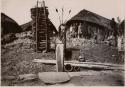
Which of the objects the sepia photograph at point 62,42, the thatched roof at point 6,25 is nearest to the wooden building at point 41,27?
the sepia photograph at point 62,42

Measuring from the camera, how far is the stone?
2.23 m

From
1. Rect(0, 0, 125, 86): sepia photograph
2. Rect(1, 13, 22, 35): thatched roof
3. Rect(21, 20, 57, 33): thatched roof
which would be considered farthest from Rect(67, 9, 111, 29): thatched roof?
Rect(1, 13, 22, 35): thatched roof

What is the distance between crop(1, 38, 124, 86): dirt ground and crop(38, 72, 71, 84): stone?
0.08 feet

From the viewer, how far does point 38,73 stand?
7.36ft

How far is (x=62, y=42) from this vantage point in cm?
230

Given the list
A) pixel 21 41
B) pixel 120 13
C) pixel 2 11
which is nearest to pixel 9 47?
pixel 21 41

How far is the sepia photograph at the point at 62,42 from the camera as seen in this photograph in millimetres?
2213

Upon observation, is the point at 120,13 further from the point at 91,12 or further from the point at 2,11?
the point at 2,11

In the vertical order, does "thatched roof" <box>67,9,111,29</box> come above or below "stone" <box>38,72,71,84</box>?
above

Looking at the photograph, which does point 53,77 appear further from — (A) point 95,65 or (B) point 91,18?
(B) point 91,18

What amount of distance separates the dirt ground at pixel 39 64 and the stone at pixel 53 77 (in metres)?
0.02

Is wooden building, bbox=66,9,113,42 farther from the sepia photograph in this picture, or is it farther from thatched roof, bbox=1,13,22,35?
thatched roof, bbox=1,13,22,35

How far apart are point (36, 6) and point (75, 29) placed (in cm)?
31

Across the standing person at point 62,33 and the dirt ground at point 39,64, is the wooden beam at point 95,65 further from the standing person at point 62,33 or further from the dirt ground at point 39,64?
the standing person at point 62,33
